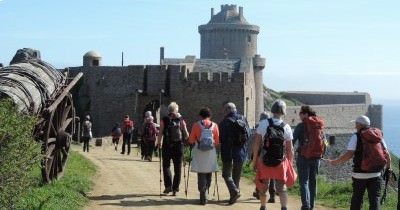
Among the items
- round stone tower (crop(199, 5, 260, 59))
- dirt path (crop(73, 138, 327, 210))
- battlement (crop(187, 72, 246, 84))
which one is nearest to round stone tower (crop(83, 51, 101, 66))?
battlement (crop(187, 72, 246, 84))

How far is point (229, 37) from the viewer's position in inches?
2756

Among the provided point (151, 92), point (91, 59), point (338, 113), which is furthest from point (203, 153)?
point (338, 113)

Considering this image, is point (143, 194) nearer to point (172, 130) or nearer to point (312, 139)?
point (172, 130)

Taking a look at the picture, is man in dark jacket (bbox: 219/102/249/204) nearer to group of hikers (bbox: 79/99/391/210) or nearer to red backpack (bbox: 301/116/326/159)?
group of hikers (bbox: 79/99/391/210)

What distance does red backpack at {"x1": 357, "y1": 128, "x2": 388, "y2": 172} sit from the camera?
8500 millimetres

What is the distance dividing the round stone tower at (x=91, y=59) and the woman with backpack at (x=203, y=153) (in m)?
30.1

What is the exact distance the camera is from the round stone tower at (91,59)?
39.7 m

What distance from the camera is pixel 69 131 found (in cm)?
1284

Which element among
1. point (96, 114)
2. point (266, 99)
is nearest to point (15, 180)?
point (96, 114)

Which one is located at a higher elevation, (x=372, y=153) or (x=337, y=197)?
(x=372, y=153)

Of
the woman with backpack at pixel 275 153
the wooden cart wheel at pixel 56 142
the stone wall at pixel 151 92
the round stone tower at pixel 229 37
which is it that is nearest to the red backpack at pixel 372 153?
the woman with backpack at pixel 275 153

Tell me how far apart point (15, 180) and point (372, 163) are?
4640 millimetres

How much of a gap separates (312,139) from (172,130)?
8.33 feet

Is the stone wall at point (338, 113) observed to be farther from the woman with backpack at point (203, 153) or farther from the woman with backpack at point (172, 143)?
the woman with backpack at point (203, 153)
